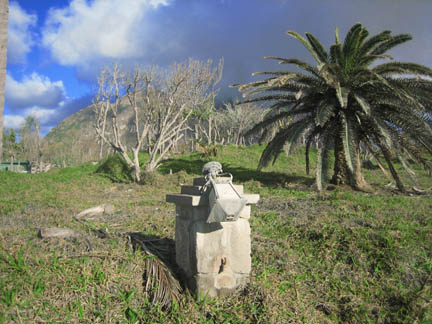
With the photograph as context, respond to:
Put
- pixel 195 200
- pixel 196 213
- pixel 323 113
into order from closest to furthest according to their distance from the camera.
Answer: pixel 195 200
pixel 196 213
pixel 323 113

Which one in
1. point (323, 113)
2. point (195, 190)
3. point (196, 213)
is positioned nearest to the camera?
point (196, 213)

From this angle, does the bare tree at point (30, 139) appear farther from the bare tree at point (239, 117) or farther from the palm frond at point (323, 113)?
the palm frond at point (323, 113)

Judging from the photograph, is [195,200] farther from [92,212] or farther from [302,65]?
[302,65]

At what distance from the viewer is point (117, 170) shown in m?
13.8

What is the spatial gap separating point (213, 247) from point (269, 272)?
0.98m

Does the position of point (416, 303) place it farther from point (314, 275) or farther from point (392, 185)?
point (392, 185)

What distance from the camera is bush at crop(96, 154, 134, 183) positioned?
1295cm

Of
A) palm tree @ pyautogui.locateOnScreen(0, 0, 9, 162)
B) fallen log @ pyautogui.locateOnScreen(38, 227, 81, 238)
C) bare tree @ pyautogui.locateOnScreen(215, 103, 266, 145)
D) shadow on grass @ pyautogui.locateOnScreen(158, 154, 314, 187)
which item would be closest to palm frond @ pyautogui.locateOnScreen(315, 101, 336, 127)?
shadow on grass @ pyautogui.locateOnScreen(158, 154, 314, 187)

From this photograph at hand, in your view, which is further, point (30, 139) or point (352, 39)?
point (30, 139)

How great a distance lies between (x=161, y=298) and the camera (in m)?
2.85

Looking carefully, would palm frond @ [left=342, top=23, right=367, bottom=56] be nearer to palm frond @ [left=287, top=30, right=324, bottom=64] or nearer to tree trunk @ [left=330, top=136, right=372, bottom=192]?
palm frond @ [left=287, top=30, right=324, bottom=64]

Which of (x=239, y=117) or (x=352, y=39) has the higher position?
(x=239, y=117)

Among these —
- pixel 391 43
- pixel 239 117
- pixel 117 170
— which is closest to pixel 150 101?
pixel 117 170

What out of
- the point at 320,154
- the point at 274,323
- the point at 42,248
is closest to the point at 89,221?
the point at 42,248
